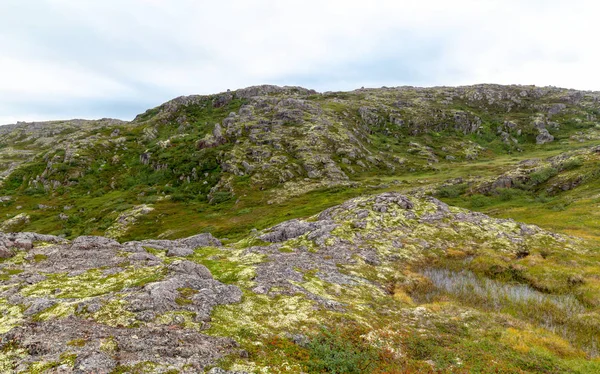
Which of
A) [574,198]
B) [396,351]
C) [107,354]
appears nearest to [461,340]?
[396,351]

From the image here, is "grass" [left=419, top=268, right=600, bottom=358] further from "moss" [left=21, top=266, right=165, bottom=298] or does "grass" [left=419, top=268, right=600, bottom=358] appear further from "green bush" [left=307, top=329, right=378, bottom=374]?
"moss" [left=21, top=266, right=165, bottom=298]

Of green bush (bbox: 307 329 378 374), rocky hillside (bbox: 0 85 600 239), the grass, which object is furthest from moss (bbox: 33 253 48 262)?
rocky hillside (bbox: 0 85 600 239)

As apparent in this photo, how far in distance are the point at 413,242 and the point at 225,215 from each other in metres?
77.0

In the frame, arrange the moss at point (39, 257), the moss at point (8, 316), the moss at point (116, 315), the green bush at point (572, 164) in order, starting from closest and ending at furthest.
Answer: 1. the moss at point (8, 316)
2. the moss at point (116, 315)
3. the moss at point (39, 257)
4. the green bush at point (572, 164)

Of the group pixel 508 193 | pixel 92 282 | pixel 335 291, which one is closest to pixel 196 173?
pixel 92 282

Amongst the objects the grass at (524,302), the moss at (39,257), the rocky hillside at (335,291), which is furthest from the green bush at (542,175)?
the moss at (39,257)

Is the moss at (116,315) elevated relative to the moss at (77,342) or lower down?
lower down

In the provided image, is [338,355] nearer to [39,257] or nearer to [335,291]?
[335,291]

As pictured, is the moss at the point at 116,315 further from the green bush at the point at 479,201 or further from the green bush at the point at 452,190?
the green bush at the point at 452,190

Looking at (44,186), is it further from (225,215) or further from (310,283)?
(310,283)

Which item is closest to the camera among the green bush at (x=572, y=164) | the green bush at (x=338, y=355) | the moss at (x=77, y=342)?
the moss at (x=77, y=342)

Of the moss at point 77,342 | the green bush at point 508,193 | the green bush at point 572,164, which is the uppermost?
the green bush at point 572,164

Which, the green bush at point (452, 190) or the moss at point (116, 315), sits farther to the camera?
the green bush at point (452, 190)

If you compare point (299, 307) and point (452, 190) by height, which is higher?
point (452, 190)
